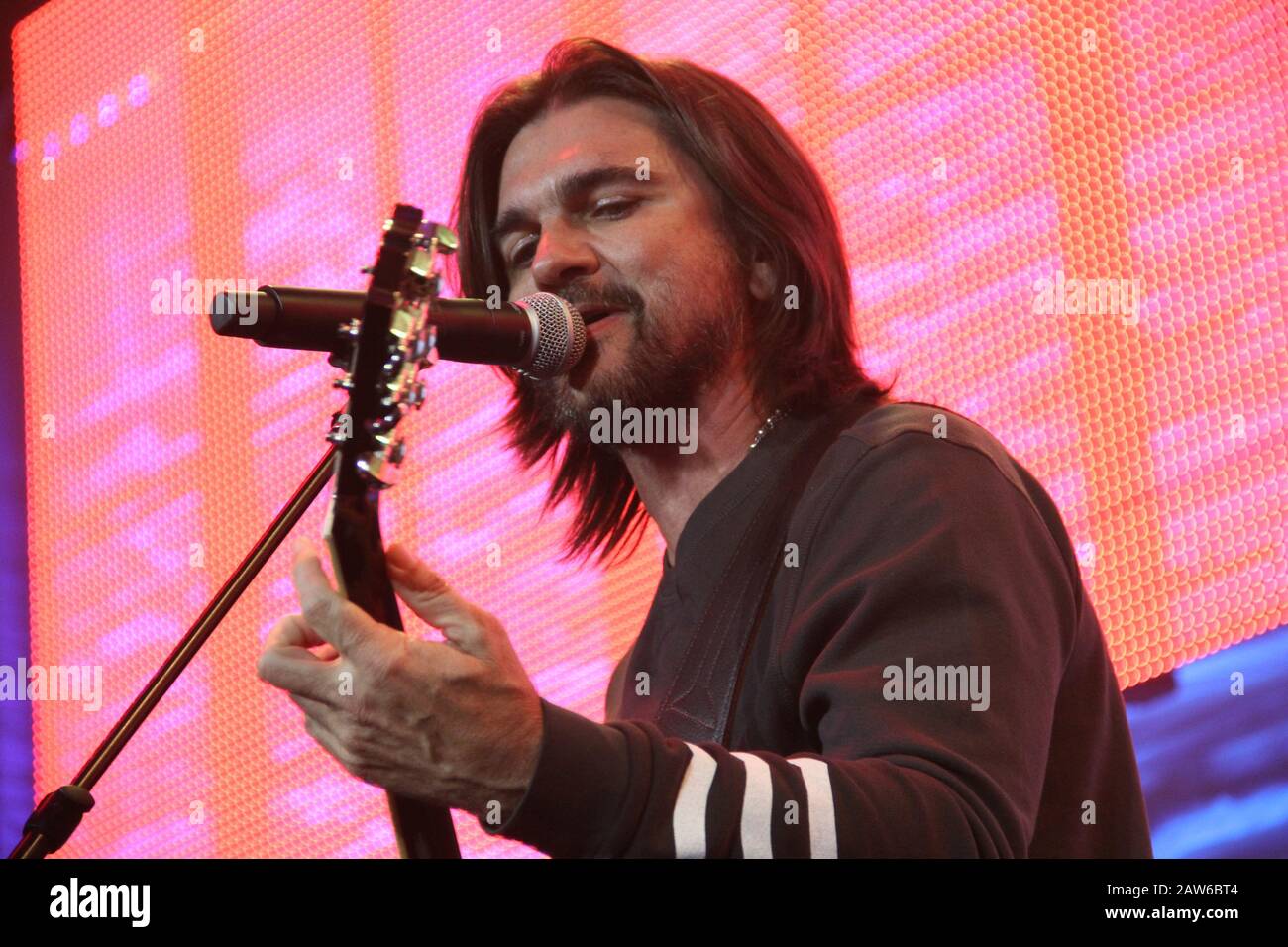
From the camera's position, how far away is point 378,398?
39.4 inches

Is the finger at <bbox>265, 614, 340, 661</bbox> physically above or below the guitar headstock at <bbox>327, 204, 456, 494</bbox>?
below

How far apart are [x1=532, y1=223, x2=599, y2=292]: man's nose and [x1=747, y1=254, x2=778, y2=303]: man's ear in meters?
0.24

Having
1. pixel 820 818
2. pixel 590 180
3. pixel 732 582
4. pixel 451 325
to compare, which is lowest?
pixel 820 818

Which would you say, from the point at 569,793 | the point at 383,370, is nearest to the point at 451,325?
the point at 383,370

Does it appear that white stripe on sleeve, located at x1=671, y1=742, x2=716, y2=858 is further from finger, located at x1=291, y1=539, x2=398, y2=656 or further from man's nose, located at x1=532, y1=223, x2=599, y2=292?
man's nose, located at x1=532, y1=223, x2=599, y2=292

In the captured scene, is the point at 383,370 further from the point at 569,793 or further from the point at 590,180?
the point at 590,180

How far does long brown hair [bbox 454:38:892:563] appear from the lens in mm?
1698

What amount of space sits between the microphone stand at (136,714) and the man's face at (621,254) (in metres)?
0.45

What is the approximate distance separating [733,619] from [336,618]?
0.58 meters

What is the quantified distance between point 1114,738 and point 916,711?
1.35ft

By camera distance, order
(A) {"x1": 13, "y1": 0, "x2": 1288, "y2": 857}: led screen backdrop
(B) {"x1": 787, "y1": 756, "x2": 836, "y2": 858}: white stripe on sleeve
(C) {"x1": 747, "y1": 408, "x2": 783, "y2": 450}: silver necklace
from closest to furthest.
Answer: (B) {"x1": 787, "y1": 756, "x2": 836, "y2": 858}: white stripe on sleeve
(C) {"x1": 747, "y1": 408, "x2": 783, "y2": 450}: silver necklace
(A) {"x1": 13, "y1": 0, "x2": 1288, "y2": 857}: led screen backdrop

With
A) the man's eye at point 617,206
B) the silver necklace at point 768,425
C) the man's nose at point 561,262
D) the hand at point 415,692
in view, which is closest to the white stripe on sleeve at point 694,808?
the hand at point 415,692

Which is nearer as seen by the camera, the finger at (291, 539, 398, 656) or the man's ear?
the finger at (291, 539, 398, 656)

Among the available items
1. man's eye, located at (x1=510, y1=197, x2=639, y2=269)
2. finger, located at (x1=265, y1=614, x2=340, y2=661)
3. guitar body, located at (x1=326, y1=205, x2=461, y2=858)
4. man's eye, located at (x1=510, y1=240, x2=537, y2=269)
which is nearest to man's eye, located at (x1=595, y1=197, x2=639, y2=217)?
man's eye, located at (x1=510, y1=197, x2=639, y2=269)
